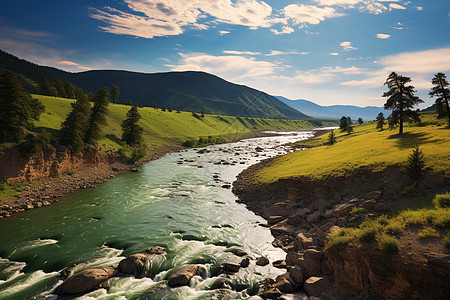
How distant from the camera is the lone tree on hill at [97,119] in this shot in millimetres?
48281

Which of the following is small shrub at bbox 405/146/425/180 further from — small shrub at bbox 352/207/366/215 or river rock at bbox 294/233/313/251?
river rock at bbox 294/233/313/251

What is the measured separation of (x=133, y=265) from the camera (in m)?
15.9

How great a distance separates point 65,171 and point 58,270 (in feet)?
97.7

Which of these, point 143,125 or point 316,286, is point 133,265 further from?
point 143,125

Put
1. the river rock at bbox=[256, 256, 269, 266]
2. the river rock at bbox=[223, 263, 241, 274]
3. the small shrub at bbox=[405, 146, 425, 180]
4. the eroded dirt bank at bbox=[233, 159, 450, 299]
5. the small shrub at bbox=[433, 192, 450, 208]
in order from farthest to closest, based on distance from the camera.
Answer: the small shrub at bbox=[405, 146, 425, 180], the river rock at bbox=[256, 256, 269, 266], the river rock at bbox=[223, 263, 241, 274], the small shrub at bbox=[433, 192, 450, 208], the eroded dirt bank at bbox=[233, 159, 450, 299]

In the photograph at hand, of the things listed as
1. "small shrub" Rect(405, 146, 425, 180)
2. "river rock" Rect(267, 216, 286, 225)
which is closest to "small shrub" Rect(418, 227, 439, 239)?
"small shrub" Rect(405, 146, 425, 180)

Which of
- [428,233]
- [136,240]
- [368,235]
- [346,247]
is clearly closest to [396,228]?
[428,233]

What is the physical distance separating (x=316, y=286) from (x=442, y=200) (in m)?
11.7

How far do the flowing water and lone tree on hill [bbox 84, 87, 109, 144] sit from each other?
60.1 feet

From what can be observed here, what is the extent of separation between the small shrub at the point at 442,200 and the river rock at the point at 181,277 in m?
19.3

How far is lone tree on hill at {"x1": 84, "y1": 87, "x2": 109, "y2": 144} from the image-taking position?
4828 cm

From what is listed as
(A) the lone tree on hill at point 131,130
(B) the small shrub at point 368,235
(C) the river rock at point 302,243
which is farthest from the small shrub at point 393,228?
(A) the lone tree on hill at point 131,130

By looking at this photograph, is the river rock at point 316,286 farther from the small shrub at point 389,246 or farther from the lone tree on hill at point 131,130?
the lone tree on hill at point 131,130

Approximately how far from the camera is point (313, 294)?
13.0 metres
